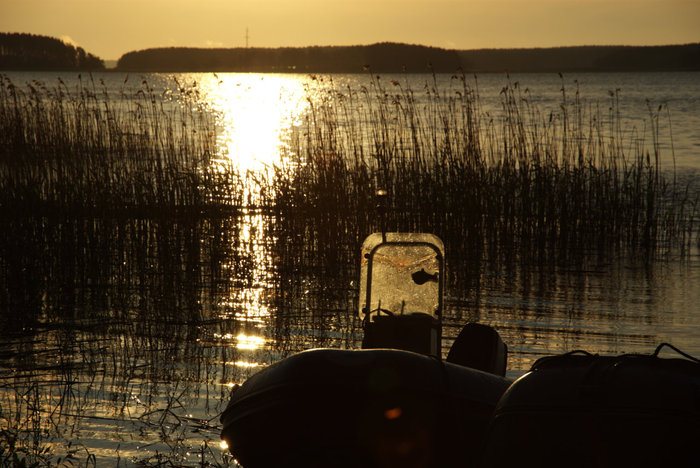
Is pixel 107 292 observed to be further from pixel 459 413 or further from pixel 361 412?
pixel 459 413

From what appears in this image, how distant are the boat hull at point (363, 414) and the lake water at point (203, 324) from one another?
103cm

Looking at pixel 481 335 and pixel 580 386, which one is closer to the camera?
pixel 580 386

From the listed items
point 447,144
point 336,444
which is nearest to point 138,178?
point 447,144

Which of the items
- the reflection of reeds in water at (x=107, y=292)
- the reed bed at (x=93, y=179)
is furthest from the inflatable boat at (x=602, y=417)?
the reed bed at (x=93, y=179)

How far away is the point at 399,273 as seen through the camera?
13.4 feet

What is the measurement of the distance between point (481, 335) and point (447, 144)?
Answer: 6.09 m

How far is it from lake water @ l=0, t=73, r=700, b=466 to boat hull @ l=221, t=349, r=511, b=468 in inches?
40.4

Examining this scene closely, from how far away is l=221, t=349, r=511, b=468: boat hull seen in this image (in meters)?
2.80

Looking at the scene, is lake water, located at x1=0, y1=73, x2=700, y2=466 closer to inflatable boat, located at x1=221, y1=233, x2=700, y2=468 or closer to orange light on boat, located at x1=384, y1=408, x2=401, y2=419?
inflatable boat, located at x1=221, y1=233, x2=700, y2=468

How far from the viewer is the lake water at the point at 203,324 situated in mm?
4266

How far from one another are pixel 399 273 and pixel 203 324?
2778mm

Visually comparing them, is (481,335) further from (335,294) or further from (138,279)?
(138,279)

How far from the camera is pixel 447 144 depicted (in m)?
9.72

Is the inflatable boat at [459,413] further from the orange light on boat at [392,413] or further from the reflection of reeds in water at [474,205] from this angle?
the reflection of reeds in water at [474,205]
